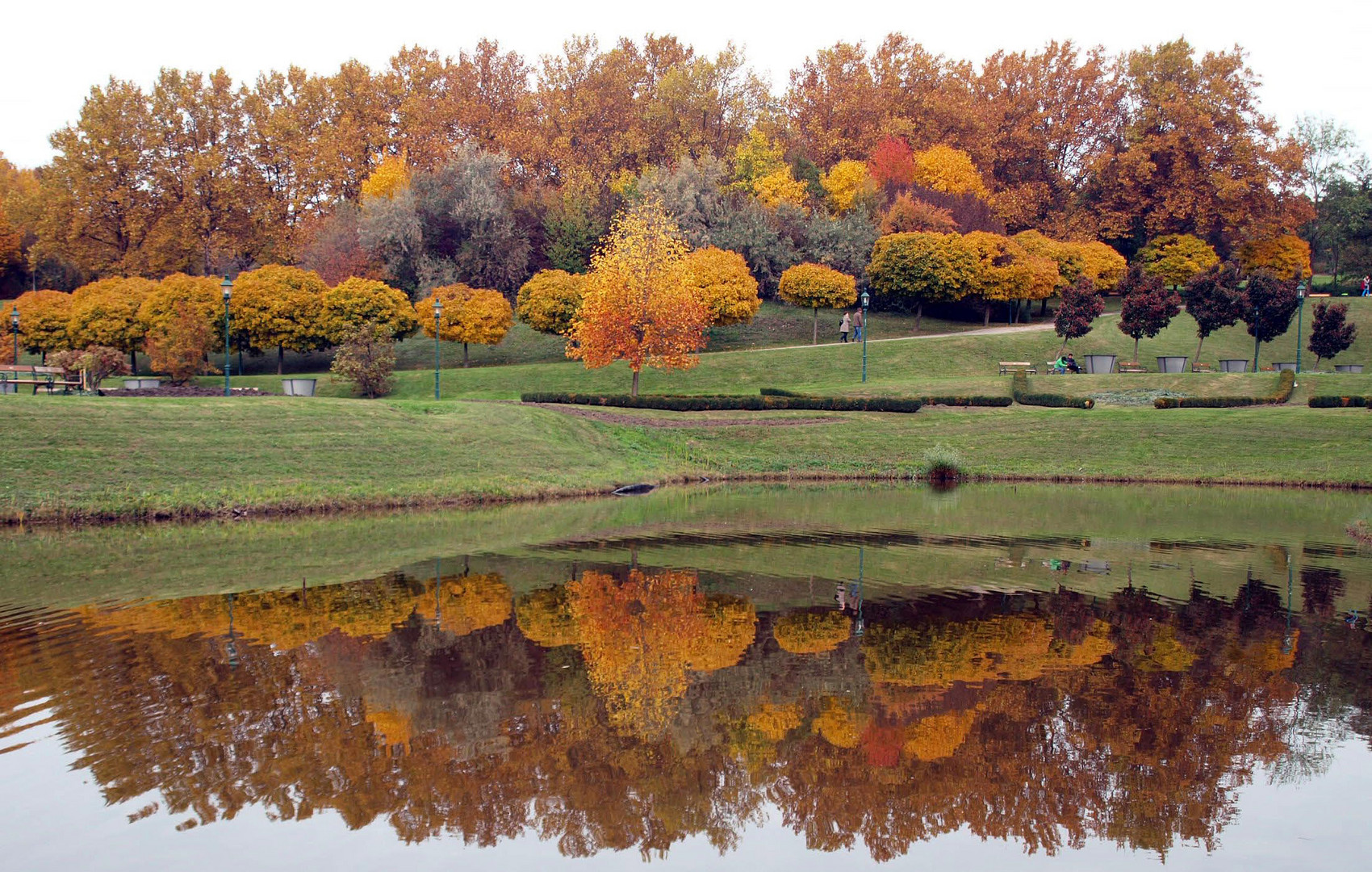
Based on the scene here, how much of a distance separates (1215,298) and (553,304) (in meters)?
27.1

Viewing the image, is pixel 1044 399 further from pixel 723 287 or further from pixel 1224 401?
pixel 723 287

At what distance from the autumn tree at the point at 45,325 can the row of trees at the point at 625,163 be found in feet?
45.4

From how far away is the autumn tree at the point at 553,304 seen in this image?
45.7m

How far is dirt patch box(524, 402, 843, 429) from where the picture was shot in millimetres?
33156

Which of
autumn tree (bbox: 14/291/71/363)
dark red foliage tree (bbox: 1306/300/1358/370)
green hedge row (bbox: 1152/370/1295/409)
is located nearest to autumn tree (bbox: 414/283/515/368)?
autumn tree (bbox: 14/291/71/363)

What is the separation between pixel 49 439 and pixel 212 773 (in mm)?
19075

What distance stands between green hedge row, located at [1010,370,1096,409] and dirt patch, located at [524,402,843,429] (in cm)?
732

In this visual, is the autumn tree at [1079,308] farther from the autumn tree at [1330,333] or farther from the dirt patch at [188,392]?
the dirt patch at [188,392]

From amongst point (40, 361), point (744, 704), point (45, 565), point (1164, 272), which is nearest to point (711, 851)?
point (744, 704)

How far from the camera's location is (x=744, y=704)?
29.1 ft

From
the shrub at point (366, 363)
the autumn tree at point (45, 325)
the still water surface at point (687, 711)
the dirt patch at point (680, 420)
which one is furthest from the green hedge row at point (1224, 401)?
the autumn tree at point (45, 325)

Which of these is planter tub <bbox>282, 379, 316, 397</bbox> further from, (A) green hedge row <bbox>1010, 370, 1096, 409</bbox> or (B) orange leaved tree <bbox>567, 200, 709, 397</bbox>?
(A) green hedge row <bbox>1010, 370, 1096, 409</bbox>

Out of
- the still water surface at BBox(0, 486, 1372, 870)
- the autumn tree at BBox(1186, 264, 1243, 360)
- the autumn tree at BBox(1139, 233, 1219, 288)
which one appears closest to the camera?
the still water surface at BBox(0, 486, 1372, 870)

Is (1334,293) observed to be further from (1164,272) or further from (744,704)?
(744,704)
